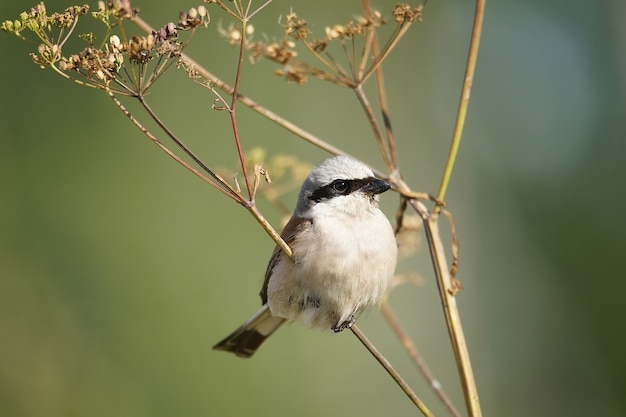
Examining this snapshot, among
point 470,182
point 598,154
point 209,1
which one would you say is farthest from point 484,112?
point 209,1

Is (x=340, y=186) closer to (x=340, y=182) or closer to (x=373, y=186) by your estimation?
(x=340, y=182)

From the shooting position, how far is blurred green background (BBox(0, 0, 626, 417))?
6402 millimetres

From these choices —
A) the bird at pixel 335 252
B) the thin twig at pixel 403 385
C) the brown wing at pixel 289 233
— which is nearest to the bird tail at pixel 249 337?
the brown wing at pixel 289 233

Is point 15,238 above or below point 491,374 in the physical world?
above

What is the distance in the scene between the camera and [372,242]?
3242mm

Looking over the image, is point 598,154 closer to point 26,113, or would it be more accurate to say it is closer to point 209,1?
point 26,113

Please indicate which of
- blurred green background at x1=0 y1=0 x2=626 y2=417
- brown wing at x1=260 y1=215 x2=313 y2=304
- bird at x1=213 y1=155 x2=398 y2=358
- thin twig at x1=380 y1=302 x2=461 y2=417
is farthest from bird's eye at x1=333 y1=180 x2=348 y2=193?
blurred green background at x1=0 y1=0 x2=626 y2=417

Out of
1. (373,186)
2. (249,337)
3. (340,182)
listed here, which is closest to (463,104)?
(373,186)

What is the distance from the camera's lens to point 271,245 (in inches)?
296

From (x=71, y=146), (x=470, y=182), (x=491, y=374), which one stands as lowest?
(x=491, y=374)

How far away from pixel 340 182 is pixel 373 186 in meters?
0.16

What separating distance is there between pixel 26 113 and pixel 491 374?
5.76m

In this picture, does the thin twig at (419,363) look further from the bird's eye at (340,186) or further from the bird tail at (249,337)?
the bird tail at (249,337)

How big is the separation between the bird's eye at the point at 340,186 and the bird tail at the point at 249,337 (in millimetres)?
920
